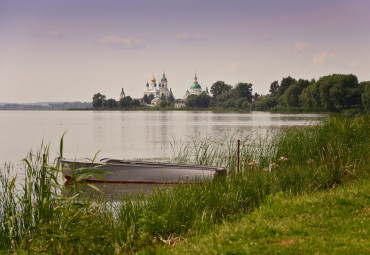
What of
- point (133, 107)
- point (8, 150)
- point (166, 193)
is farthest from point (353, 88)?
point (133, 107)

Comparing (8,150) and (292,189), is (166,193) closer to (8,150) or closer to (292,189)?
(292,189)

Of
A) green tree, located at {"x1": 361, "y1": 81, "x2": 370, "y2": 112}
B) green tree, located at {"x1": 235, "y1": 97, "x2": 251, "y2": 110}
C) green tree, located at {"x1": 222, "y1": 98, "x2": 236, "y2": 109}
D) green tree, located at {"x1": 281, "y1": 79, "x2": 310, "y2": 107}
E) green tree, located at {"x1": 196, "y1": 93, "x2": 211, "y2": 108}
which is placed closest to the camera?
green tree, located at {"x1": 361, "y1": 81, "x2": 370, "y2": 112}

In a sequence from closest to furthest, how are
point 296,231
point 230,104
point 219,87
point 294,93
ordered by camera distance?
point 296,231, point 294,93, point 230,104, point 219,87

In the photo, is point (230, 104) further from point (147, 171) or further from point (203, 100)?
point (147, 171)

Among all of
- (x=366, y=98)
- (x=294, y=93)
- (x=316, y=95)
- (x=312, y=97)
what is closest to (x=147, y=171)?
(x=366, y=98)

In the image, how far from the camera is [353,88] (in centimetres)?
7075

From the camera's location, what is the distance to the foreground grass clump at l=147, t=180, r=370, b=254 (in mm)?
5430

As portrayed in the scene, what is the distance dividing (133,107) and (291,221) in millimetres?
176949

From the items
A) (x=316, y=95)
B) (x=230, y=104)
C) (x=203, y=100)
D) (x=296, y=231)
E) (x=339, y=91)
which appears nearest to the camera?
(x=296, y=231)

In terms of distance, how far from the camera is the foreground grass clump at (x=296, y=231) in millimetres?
5430

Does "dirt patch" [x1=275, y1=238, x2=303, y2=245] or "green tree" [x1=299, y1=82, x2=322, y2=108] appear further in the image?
"green tree" [x1=299, y1=82, x2=322, y2=108]

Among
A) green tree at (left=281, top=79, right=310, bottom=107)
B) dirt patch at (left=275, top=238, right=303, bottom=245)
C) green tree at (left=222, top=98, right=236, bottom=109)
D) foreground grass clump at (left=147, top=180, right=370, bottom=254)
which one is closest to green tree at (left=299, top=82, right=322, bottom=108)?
green tree at (left=281, top=79, right=310, bottom=107)

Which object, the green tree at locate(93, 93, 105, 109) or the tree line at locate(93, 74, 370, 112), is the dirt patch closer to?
the tree line at locate(93, 74, 370, 112)

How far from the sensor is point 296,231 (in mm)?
6066
